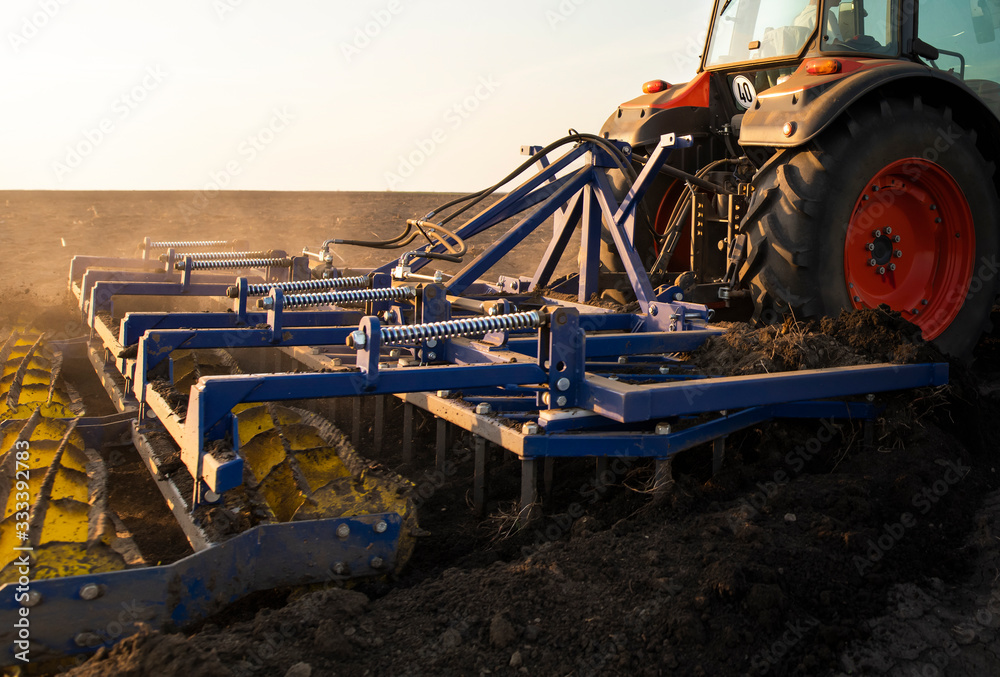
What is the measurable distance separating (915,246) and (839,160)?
2.64ft

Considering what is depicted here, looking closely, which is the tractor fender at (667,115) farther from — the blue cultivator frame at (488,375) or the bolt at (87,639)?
the bolt at (87,639)

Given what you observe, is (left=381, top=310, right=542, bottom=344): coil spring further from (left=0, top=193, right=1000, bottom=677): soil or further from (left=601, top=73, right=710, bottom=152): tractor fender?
(left=601, top=73, right=710, bottom=152): tractor fender

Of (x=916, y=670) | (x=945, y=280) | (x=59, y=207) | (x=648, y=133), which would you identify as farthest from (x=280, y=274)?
(x=59, y=207)

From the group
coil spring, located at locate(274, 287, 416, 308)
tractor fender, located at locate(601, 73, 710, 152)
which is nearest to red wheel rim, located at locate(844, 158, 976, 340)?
tractor fender, located at locate(601, 73, 710, 152)

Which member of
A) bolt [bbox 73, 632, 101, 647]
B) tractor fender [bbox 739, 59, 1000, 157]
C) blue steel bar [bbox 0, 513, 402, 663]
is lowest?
bolt [bbox 73, 632, 101, 647]

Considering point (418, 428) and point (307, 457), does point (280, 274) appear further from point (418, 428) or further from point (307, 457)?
point (307, 457)

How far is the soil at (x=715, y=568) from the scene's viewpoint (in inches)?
75.3

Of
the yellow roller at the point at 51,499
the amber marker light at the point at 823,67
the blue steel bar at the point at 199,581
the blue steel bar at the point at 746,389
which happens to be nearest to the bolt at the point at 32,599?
the blue steel bar at the point at 199,581

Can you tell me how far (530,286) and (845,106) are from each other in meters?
1.90

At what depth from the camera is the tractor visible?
140 inches

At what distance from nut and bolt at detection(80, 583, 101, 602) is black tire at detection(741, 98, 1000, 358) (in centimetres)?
282

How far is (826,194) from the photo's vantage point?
A: 3.53 m

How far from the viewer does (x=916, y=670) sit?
6.49 feet

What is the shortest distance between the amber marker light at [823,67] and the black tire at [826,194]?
0.20 meters
